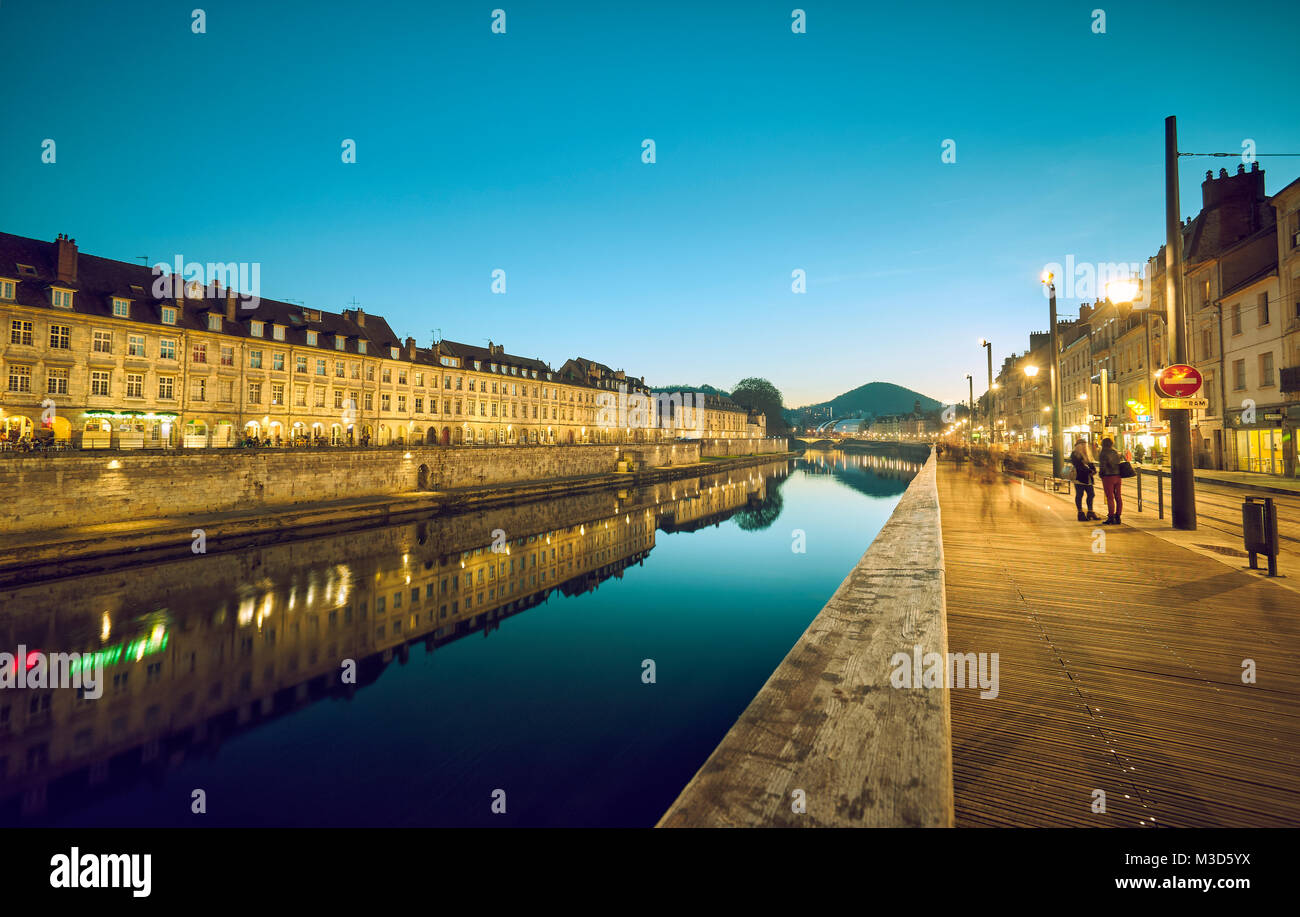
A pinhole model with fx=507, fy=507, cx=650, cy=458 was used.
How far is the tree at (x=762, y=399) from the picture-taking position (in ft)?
524

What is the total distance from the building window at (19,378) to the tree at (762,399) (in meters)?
142

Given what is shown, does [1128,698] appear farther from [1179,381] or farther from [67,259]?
[67,259]

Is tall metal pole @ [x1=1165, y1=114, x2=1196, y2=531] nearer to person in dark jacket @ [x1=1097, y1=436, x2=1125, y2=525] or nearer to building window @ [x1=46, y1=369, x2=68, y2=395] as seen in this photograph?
person in dark jacket @ [x1=1097, y1=436, x2=1125, y2=525]

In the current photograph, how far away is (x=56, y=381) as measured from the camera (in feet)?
101

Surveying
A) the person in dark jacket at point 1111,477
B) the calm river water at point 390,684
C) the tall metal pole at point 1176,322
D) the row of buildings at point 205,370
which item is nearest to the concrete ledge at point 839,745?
the calm river water at point 390,684

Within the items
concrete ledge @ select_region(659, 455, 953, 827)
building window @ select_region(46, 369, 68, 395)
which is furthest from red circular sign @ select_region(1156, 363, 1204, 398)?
building window @ select_region(46, 369, 68, 395)

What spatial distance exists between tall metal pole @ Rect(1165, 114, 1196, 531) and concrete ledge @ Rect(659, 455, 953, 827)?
939 cm

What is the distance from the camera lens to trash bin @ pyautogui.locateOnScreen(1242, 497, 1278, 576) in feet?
23.5

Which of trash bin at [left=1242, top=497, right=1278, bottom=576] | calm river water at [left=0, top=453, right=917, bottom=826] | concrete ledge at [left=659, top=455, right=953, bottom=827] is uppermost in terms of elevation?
trash bin at [left=1242, top=497, right=1278, bottom=576]

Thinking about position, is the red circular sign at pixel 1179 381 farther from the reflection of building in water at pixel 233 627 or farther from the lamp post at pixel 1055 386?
the reflection of building in water at pixel 233 627

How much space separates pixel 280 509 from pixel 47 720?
73.5 ft

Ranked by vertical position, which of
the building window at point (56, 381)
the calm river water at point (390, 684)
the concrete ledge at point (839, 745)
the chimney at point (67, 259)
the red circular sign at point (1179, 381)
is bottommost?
the calm river water at point (390, 684)

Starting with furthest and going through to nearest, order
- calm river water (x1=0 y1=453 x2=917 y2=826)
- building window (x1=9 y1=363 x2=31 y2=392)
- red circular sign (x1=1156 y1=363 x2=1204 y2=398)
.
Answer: building window (x1=9 y1=363 x2=31 y2=392)
red circular sign (x1=1156 y1=363 x2=1204 y2=398)
calm river water (x1=0 y1=453 x2=917 y2=826)
